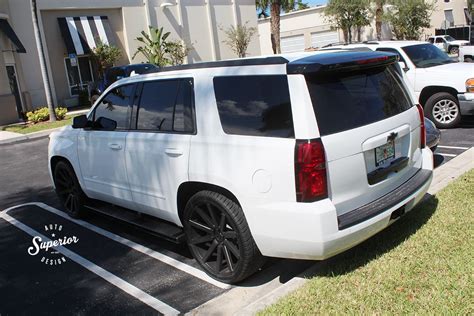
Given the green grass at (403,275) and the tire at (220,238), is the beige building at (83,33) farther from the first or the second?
the green grass at (403,275)

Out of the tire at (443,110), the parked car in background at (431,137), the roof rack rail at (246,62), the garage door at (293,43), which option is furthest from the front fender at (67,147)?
the garage door at (293,43)

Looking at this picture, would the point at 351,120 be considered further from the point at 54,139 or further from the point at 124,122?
the point at 54,139

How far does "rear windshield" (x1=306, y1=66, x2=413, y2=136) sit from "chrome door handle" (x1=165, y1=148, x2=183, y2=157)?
135 cm

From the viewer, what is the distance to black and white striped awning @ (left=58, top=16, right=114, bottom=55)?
81.9ft

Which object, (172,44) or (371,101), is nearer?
(371,101)

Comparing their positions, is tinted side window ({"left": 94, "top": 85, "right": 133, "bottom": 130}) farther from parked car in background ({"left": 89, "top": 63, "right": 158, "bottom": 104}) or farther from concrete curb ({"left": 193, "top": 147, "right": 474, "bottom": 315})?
parked car in background ({"left": 89, "top": 63, "right": 158, "bottom": 104})

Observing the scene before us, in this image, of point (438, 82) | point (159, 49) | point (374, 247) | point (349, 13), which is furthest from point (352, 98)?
point (349, 13)

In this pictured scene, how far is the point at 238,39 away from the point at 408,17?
16488 mm

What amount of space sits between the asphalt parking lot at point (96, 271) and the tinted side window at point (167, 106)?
1.36 metres

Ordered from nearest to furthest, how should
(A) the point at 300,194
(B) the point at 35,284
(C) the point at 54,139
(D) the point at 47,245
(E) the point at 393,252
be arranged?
(A) the point at 300,194, (E) the point at 393,252, (B) the point at 35,284, (D) the point at 47,245, (C) the point at 54,139

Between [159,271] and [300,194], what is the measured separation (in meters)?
1.86

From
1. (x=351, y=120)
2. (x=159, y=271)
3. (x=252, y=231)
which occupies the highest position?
(x=351, y=120)

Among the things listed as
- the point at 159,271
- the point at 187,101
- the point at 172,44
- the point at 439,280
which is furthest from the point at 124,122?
the point at 172,44

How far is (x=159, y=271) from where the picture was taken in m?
4.57
